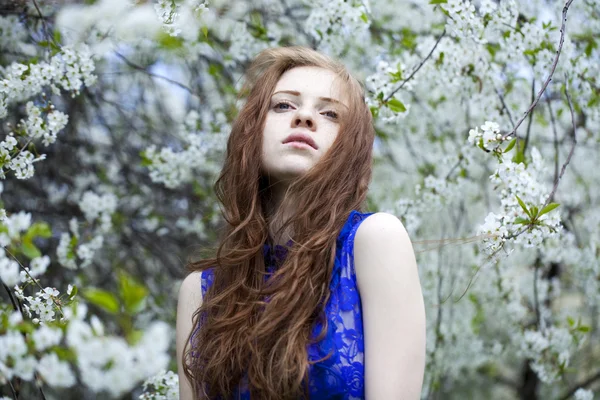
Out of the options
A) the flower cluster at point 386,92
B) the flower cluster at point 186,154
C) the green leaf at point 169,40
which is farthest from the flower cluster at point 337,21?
the flower cluster at point 186,154

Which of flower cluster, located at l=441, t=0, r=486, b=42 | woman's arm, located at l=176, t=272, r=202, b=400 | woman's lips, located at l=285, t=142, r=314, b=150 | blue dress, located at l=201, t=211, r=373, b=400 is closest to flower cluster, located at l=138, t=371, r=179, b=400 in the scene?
woman's arm, located at l=176, t=272, r=202, b=400

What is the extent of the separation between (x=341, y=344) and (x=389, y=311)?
128mm

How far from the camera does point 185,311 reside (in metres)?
1.68

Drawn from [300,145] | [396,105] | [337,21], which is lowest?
[300,145]

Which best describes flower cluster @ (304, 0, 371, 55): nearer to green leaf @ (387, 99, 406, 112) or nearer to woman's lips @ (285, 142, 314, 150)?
green leaf @ (387, 99, 406, 112)

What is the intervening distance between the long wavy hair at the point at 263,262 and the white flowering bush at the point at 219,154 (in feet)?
0.80

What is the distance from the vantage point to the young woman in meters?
1.35

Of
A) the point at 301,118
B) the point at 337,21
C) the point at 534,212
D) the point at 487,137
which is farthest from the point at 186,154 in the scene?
the point at 534,212

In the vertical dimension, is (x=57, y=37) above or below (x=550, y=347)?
above

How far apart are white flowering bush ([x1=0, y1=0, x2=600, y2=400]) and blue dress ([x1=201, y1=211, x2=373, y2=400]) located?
348 mm

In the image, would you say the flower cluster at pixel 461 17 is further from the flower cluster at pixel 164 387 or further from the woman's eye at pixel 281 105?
the flower cluster at pixel 164 387

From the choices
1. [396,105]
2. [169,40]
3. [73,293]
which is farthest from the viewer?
[169,40]

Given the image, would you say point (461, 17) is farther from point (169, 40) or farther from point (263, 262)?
point (169, 40)

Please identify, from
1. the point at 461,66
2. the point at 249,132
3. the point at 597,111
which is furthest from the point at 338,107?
the point at 597,111
